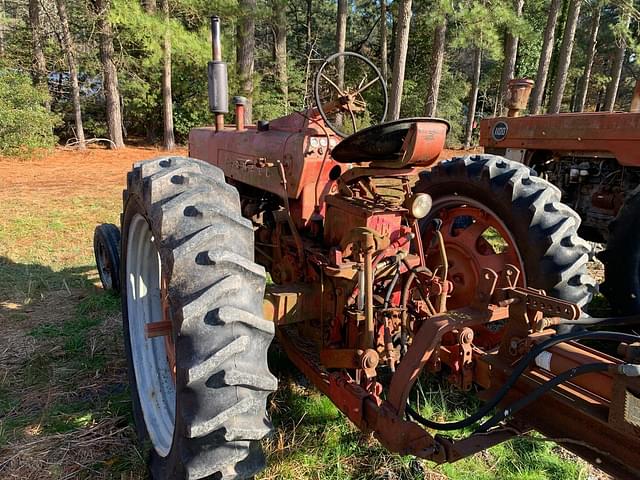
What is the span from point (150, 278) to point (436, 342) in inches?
62.7

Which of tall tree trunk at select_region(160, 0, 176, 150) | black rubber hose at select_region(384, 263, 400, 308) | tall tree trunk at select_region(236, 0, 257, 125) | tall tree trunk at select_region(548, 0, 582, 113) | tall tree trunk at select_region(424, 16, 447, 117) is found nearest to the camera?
black rubber hose at select_region(384, 263, 400, 308)

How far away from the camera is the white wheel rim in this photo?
2.35m

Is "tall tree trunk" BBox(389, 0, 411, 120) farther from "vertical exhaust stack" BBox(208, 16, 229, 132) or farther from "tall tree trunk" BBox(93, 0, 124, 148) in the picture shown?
"vertical exhaust stack" BBox(208, 16, 229, 132)

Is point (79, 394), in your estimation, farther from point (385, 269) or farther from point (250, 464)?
point (385, 269)

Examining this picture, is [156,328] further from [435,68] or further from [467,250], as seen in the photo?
A: [435,68]

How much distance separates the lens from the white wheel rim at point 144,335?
2348mm

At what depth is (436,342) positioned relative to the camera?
70.5 inches

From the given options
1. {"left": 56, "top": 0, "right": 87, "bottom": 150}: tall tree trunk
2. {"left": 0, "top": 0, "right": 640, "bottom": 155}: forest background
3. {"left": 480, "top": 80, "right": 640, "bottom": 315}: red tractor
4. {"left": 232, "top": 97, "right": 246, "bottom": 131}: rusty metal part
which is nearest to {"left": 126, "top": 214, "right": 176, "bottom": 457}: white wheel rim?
{"left": 232, "top": 97, "right": 246, "bottom": 131}: rusty metal part

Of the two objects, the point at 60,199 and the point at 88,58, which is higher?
the point at 88,58

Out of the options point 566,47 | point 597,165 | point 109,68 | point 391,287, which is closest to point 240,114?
point 391,287

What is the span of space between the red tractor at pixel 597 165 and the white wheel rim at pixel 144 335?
321cm

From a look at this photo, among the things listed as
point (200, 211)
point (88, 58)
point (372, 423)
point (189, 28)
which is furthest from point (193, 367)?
point (88, 58)

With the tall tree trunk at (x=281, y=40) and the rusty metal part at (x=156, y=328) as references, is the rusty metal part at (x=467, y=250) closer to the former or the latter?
the rusty metal part at (x=156, y=328)

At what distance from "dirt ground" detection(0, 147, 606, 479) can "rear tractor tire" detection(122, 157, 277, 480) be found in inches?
27.8
